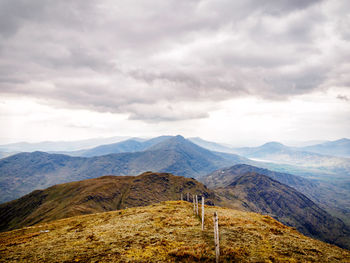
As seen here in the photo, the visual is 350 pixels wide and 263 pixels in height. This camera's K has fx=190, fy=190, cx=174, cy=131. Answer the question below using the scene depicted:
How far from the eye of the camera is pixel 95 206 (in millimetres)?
168000

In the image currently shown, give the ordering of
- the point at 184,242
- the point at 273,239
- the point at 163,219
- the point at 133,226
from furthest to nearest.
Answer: the point at 163,219
the point at 133,226
the point at 273,239
the point at 184,242

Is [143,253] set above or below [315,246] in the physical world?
above

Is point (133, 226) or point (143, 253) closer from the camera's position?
point (143, 253)

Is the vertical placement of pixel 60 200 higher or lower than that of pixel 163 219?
lower

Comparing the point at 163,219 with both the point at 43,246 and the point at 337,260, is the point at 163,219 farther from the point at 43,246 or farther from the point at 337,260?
the point at 337,260

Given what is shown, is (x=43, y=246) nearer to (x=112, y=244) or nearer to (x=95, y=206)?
(x=112, y=244)

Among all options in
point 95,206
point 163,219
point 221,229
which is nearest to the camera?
point 221,229

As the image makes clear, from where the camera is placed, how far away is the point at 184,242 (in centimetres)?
2306

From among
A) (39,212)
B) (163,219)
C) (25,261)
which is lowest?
(39,212)

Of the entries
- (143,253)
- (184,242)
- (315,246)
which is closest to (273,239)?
(315,246)

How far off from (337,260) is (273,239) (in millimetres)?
6542

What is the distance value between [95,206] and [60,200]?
173ft

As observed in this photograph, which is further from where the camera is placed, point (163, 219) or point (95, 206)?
Result: point (95, 206)

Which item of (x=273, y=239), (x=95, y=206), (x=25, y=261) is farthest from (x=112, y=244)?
(x=95, y=206)
